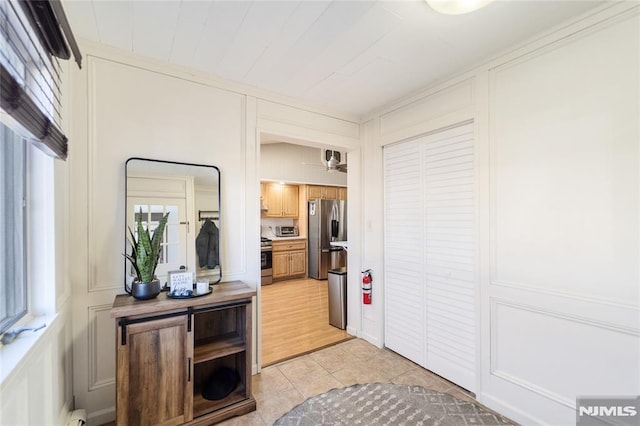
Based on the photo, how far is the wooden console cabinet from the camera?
162cm

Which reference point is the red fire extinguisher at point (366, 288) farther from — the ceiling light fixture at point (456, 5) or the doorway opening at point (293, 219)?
the ceiling light fixture at point (456, 5)

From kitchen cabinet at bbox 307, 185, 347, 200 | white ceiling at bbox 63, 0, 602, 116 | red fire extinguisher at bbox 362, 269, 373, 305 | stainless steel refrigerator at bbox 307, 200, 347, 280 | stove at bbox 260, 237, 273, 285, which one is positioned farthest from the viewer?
kitchen cabinet at bbox 307, 185, 347, 200

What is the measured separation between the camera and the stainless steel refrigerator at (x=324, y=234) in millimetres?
6156

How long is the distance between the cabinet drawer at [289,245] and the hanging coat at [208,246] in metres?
3.65

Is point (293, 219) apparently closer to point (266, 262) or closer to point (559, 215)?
point (266, 262)

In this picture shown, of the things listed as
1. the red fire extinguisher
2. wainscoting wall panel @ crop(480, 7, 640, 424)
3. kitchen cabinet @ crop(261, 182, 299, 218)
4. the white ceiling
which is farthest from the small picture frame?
kitchen cabinet @ crop(261, 182, 299, 218)

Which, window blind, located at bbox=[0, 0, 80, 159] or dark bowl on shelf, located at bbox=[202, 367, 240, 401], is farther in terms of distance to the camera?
dark bowl on shelf, located at bbox=[202, 367, 240, 401]

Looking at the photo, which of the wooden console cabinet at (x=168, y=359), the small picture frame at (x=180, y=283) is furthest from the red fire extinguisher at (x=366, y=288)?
the small picture frame at (x=180, y=283)

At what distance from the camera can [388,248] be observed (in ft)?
9.62

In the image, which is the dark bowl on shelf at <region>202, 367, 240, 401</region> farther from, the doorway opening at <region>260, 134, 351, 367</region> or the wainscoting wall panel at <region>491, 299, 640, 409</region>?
the wainscoting wall panel at <region>491, 299, 640, 409</region>

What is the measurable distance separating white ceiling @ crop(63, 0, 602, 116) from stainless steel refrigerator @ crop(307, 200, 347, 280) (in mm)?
→ 3997

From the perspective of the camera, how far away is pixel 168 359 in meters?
1.73

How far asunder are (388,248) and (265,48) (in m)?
2.13

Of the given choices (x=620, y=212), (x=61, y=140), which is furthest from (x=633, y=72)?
(x=61, y=140)
